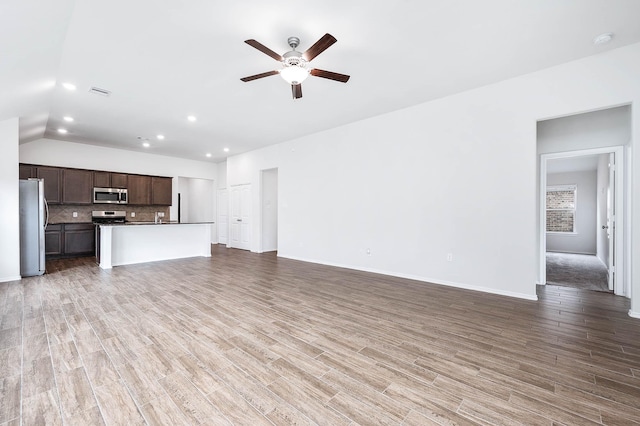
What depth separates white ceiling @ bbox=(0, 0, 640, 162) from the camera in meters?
2.47

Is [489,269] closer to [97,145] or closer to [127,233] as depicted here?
[127,233]

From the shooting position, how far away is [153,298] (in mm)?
3607

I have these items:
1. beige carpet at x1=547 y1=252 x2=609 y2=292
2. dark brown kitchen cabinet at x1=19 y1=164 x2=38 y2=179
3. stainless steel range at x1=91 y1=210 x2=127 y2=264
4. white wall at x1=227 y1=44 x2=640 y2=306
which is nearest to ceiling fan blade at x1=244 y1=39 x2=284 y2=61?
white wall at x1=227 y1=44 x2=640 y2=306

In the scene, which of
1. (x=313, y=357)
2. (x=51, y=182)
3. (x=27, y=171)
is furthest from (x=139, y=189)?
(x=313, y=357)

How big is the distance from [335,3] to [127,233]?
6.03 metres

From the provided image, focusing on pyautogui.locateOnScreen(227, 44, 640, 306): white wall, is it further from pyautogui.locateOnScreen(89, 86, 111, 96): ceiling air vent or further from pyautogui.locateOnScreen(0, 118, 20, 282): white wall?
pyautogui.locateOnScreen(0, 118, 20, 282): white wall

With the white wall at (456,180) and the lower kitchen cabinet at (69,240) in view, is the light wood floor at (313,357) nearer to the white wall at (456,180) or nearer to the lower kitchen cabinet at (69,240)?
the white wall at (456,180)

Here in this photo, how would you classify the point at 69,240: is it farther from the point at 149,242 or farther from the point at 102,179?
the point at 149,242

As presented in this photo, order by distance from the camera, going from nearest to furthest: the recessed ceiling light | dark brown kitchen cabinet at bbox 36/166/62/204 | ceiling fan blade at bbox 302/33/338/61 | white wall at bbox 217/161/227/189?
1. ceiling fan blade at bbox 302/33/338/61
2. the recessed ceiling light
3. dark brown kitchen cabinet at bbox 36/166/62/204
4. white wall at bbox 217/161/227/189

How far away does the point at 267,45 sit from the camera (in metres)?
3.01

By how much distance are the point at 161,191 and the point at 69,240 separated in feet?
Answer: 8.10

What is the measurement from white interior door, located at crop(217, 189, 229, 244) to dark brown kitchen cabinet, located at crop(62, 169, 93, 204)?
11.8 ft

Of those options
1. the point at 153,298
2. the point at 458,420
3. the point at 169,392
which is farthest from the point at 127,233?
the point at 458,420

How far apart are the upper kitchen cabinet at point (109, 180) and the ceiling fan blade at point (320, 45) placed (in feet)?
23.7
